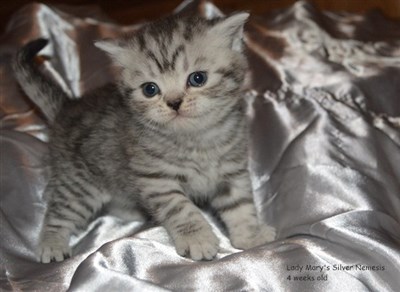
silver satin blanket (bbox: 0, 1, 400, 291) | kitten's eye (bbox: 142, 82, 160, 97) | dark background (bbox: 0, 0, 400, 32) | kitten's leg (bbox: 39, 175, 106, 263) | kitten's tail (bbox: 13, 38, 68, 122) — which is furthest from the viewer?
dark background (bbox: 0, 0, 400, 32)

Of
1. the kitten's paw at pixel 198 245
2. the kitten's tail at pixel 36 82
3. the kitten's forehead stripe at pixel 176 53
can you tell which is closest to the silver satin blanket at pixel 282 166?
the kitten's paw at pixel 198 245

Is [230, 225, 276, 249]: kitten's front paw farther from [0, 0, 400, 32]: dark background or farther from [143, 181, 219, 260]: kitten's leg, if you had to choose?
[0, 0, 400, 32]: dark background

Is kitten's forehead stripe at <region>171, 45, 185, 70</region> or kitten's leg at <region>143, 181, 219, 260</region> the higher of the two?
kitten's forehead stripe at <region>171, 45, 185, 70</region>

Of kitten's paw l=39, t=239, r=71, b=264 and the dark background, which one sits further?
the dark background

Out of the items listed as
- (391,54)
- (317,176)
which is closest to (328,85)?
(391,54)

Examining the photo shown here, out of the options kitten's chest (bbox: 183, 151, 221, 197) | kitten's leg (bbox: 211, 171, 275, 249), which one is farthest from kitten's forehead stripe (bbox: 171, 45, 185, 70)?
kitten's leg (bbox: 211, 171, 275, 249)

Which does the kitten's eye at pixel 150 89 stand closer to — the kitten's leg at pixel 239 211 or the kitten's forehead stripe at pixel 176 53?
the kitten's forehead stripe at pixel 176 53

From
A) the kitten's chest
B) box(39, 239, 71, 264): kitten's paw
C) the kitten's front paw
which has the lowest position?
the kitten's front paw

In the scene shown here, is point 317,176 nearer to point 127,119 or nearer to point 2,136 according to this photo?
point 127,119
